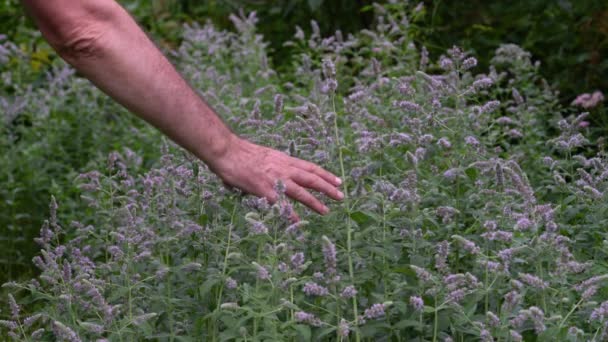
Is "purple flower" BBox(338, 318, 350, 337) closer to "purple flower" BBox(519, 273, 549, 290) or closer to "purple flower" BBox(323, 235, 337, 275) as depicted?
"purple flower" BBox(323, 235, 337, 275)

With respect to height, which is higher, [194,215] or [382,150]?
[382,150]

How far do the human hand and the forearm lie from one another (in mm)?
43

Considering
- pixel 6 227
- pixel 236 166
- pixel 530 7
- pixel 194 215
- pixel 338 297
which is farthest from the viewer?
pixel 530 7

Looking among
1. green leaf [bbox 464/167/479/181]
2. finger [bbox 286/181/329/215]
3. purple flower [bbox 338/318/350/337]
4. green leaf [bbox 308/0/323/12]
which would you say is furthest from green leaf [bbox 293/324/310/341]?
green leaf [bbox 308/0/323/12]

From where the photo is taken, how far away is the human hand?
3.01 m

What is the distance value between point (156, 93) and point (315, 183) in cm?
53

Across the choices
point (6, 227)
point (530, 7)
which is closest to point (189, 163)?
point (6, 227)

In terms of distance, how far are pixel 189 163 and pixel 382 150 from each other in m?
0.75

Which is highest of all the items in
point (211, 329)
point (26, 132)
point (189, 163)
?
point (26, 132)

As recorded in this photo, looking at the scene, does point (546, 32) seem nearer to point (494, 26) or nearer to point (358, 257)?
point (494, 26)

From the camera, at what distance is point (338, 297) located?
2.72 metres

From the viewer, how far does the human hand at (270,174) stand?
3.01 m

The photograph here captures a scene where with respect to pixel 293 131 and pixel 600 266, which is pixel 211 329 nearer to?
pixel 293 131

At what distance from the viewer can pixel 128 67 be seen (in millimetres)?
3025
